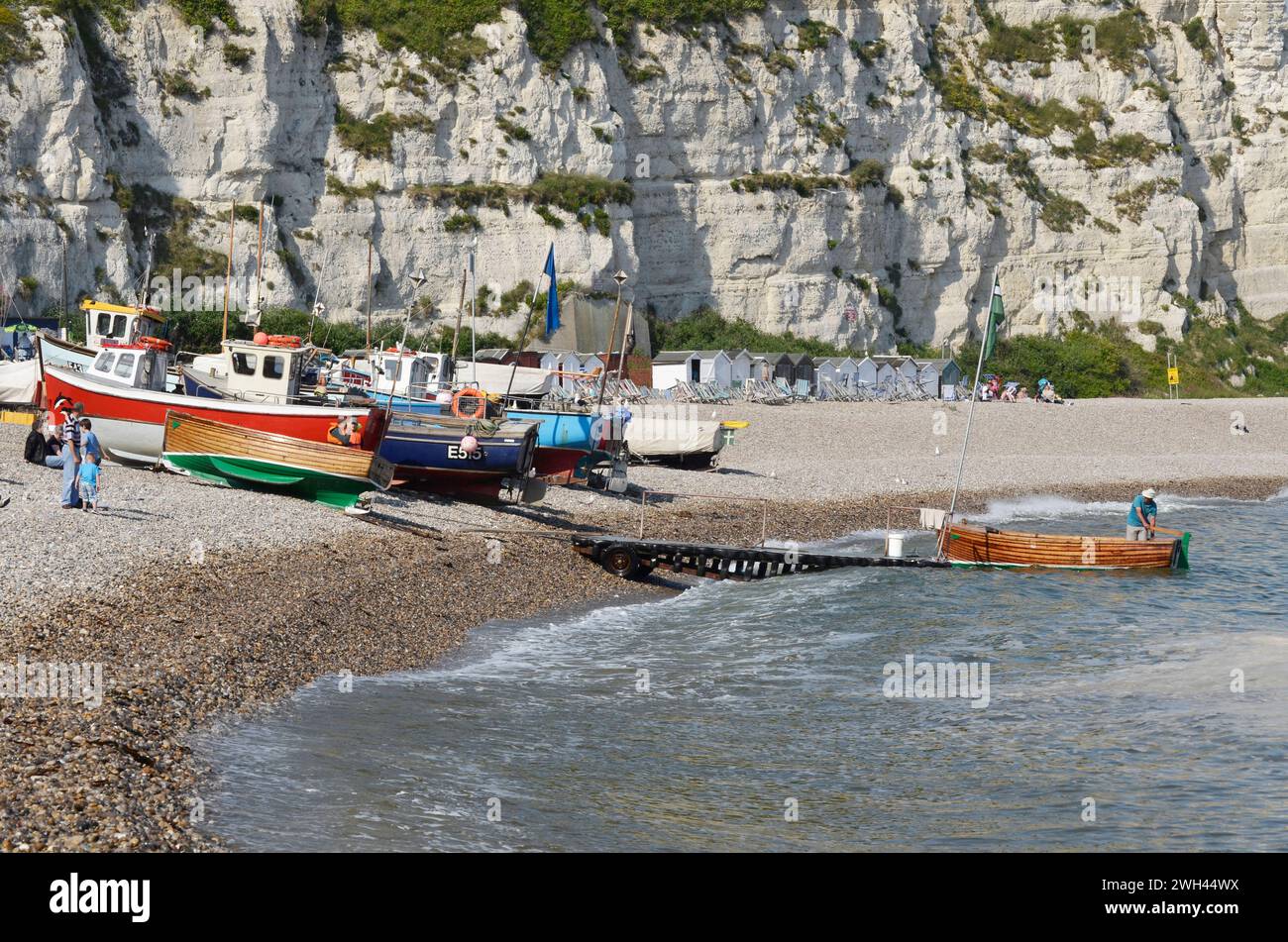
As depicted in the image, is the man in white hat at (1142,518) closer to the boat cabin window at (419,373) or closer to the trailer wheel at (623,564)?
the trailer wheel at (623,564)

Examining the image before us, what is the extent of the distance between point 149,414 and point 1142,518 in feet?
71.8

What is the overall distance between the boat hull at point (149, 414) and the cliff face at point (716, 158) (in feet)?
105

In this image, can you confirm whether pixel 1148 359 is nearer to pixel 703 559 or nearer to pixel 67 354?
pixel 703 559

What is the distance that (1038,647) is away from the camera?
21391mm

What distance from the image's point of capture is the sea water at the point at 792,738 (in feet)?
40.2

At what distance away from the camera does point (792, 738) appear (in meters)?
15.7

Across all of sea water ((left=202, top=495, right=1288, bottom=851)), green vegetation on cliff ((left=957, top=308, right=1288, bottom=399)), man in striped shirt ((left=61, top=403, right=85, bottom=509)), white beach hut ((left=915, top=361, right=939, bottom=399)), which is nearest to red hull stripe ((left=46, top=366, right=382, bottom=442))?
man in striped shirt ((left=61, top=403, right=85, bottom=509))

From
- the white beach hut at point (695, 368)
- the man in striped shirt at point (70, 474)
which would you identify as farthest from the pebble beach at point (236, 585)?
the white beach hut at point (695, 368)

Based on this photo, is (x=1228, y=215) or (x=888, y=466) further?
(x=1228, y=215)

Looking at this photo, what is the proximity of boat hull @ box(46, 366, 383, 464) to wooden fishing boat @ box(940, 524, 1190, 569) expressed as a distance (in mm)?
12983
